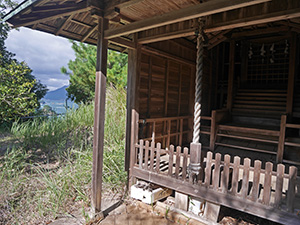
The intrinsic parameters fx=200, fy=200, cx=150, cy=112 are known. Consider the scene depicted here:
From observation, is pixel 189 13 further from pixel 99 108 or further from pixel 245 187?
pixel 245 187

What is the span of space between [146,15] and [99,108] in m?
1.67

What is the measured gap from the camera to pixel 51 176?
3.72 m

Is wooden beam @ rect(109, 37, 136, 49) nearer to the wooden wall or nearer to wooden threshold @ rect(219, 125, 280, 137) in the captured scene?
the wooden wall

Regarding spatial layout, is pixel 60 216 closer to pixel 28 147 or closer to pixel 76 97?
pixel 28 147

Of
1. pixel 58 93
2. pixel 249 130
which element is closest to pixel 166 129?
pixel 249 130

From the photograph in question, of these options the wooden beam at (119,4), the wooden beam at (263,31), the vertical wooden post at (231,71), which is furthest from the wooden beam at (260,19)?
the vertical wooden post at (231,71)

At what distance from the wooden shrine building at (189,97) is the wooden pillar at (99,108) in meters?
0.01

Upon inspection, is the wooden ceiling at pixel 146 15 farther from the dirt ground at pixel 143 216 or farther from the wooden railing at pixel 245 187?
the dirt ground at pixel 143 216

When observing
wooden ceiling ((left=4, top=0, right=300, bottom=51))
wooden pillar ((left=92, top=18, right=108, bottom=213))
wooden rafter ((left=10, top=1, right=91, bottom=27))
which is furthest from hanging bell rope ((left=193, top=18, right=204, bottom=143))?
wooden rafter ((left=10, top=1, right=91, bottom=27))

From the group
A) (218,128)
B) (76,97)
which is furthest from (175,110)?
(76,97)

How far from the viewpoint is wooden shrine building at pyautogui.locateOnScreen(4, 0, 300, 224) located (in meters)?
2.39

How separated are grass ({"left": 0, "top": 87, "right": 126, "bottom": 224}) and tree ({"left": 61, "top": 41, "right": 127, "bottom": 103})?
4012 millimetres

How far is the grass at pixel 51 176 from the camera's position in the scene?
3.03m

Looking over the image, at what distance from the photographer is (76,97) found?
1198 centimetres
